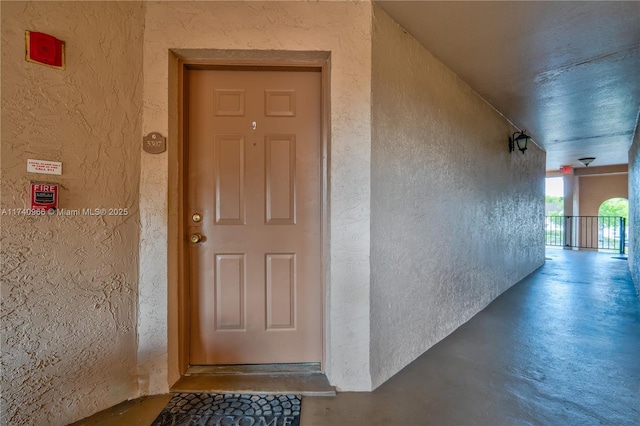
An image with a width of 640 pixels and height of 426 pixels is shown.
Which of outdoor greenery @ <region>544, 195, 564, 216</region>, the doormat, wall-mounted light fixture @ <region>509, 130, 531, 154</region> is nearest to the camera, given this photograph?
the doormat

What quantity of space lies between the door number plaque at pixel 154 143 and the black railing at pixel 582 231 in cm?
1090

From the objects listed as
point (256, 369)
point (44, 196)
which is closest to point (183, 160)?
point (44, 196)

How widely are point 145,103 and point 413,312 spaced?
7.37 ft

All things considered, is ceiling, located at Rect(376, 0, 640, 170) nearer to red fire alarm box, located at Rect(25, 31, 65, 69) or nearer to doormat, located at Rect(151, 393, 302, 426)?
red fire alarm box, located at Rect(25, 31, 65, 69)

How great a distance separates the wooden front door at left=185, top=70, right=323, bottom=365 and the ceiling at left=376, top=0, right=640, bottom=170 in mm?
963

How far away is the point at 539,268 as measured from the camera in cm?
528

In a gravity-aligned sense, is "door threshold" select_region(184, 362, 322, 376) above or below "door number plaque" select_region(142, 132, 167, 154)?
below

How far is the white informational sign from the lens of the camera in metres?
1.39

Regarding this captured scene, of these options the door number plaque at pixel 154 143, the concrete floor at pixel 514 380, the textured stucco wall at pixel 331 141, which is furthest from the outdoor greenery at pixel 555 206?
the door number plaque at pixel 154 143

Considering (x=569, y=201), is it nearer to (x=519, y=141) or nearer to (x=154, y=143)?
(x=519, y=141)

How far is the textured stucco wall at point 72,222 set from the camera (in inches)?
53.6

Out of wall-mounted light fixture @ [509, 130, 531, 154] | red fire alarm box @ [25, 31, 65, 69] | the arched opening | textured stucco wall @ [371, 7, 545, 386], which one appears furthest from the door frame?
the arched opening

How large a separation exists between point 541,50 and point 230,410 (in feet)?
10.6

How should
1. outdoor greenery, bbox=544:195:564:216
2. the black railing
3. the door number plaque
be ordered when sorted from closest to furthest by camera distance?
the door number plaque < the black railing < outdoor greenery, bbox=544:195:564:216
